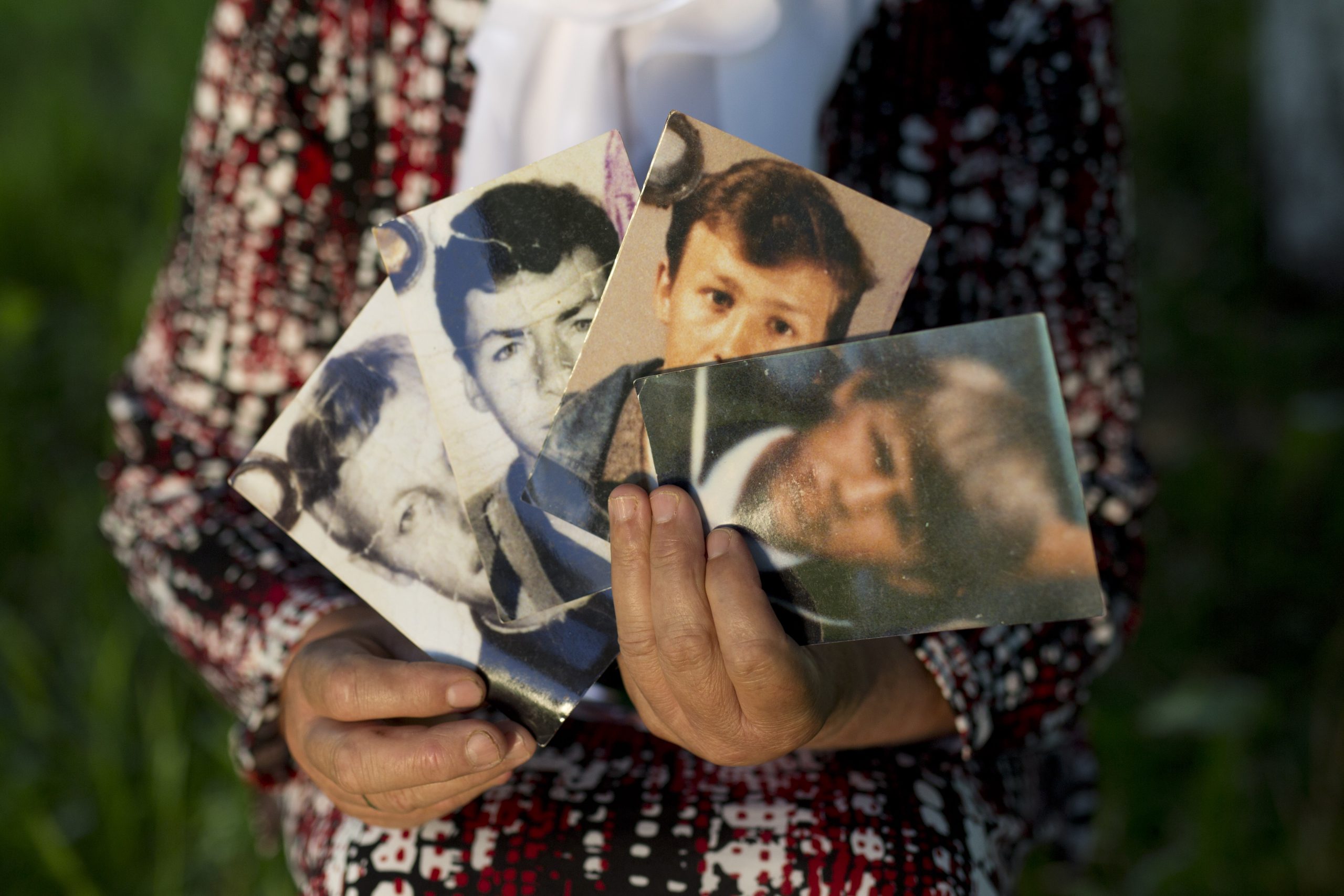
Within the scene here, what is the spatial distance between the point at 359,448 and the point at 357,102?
16.7 inches

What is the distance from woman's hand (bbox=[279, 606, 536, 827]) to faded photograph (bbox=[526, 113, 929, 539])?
0.21 metres

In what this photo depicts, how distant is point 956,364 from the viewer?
62 cm

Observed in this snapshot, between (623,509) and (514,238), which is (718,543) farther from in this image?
(514,238)

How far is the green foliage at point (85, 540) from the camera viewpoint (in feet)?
4.31

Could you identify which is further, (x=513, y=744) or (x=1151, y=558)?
(x=1151, y=558)

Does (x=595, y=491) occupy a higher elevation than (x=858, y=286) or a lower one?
lower

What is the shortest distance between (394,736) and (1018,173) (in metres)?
0.79

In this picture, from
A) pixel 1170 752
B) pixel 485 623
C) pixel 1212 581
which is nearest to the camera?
pixel 485 623

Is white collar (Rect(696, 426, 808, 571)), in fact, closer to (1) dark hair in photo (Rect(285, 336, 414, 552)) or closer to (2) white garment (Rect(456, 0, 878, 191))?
(1) dark hair in photo (Rect(285, 336, 414, 552))

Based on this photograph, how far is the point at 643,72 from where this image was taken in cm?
90

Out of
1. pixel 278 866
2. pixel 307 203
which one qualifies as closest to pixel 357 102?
pixel 307 203

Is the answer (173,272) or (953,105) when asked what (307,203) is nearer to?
(173,272)

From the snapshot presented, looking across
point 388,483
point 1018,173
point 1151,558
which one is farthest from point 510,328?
point 1151,558

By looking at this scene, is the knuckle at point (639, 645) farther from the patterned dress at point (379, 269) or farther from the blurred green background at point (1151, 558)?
the blurred green background at point (1151, 558)
